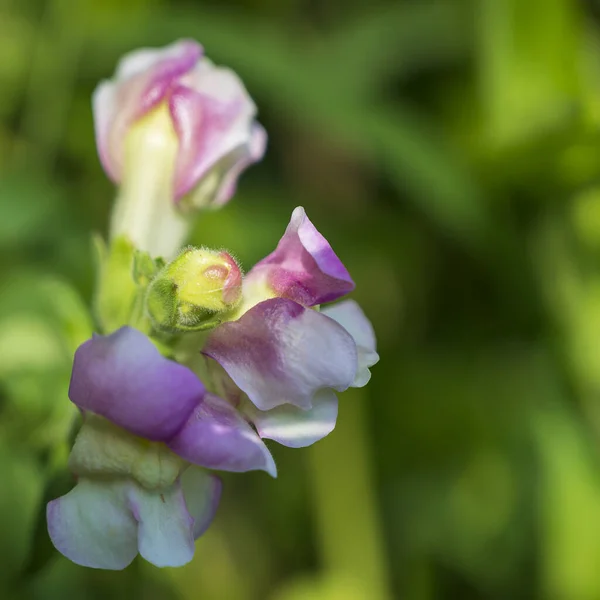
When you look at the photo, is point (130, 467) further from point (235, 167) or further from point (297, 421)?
point (235, 167)

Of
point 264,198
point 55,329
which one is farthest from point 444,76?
point 55,329

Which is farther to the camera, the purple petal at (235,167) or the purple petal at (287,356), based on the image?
the purple petal at (235,167)

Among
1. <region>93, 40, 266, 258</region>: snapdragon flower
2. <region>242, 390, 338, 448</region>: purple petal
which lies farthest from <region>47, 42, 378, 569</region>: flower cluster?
<region>93, 40, 266, 258</region>: snapdragon flower

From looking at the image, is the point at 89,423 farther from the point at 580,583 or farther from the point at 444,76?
the point at 444,76

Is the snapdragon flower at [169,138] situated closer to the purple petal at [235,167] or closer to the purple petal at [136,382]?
the purple petal at [235,167]

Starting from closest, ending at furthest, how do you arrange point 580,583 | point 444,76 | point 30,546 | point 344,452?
point 30,546 → point 580,583 → point 344,452 → point 444,76

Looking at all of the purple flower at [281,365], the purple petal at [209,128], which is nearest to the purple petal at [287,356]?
the purple flower at [281,365]
